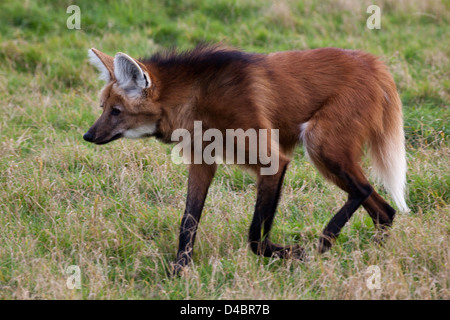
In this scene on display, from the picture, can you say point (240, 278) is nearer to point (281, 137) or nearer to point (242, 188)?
point (281, 137)

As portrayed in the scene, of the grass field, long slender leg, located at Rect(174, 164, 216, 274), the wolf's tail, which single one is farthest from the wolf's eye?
the wolf's tail

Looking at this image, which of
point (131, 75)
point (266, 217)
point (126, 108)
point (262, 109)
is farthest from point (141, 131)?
point (266, 217)

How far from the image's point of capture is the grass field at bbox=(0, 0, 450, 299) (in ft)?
10.1

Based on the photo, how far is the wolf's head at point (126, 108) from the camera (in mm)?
3369

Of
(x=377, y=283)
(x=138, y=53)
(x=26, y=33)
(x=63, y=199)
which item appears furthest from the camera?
(x=26, y=33)

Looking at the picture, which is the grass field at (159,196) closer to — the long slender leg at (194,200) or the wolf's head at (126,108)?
the long slender leg at (194,200)

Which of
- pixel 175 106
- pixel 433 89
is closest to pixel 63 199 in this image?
pixel 175 106

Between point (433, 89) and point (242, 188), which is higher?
point (433, 89)

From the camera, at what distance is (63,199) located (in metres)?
4.10

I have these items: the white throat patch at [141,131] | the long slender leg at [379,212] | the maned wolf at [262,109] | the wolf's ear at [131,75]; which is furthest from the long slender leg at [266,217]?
the wolf's ear at [131,75]

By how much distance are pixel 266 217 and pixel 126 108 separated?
1.05 meters

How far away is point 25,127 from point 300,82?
9.47 feet

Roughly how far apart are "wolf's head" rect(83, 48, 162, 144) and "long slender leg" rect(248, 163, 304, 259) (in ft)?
2.52

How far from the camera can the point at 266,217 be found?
3.34 m
